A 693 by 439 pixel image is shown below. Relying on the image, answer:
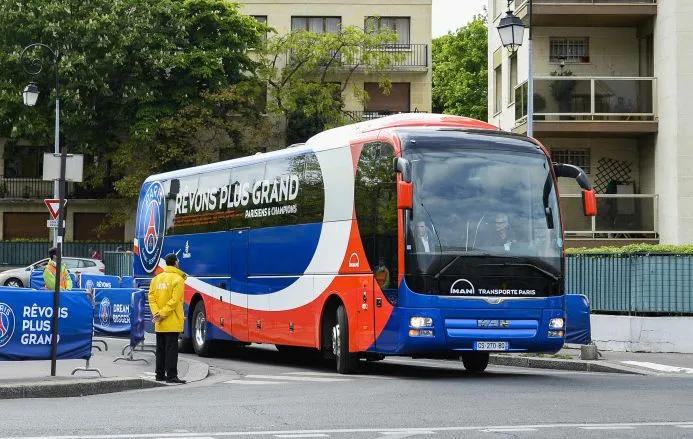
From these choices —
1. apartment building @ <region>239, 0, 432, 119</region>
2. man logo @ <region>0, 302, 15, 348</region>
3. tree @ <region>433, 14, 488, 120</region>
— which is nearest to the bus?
man logo @ <region>0, 302, 15, 348</region>

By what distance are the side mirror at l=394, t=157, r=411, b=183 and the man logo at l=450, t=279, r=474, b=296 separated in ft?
5.05

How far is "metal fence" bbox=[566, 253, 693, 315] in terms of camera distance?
2512 centimetres

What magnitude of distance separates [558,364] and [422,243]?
16.1 feet

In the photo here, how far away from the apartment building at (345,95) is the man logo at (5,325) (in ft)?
151

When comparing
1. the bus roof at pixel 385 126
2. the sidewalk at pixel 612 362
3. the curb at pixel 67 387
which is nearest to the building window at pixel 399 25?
the sidewalk at pixel 612 362

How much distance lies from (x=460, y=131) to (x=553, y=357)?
5.49 meters

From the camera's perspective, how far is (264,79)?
62.0m

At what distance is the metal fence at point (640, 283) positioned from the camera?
25.1m

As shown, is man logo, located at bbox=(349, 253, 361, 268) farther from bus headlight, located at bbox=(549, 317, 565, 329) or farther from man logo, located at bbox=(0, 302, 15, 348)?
man logo, located at bbox=(0, 302, 15, 348)

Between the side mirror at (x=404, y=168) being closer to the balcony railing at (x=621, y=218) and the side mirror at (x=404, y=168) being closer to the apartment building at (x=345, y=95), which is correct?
the balcony railing at (x=621, y=218)

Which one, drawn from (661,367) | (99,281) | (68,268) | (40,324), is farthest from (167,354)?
(68,268)

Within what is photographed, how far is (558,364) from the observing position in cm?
2244

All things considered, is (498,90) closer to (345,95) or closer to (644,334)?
(644,334)

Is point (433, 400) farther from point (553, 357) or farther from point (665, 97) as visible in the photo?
point (665, 97)
